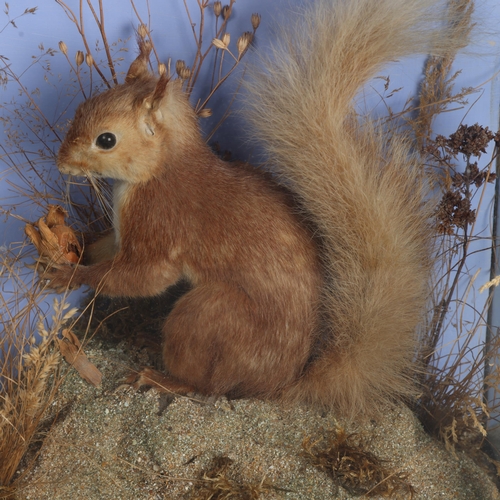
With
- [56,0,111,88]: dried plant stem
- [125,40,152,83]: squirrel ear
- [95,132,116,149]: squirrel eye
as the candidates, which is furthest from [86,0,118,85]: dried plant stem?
[95,132,116,149]: squirrel eye

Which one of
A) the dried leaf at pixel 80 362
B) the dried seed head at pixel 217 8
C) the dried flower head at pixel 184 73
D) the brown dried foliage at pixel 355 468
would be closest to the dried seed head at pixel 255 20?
the dried seed head at pixel 217 8

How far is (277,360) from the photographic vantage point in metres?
1.63

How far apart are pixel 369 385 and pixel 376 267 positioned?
1.23 feet

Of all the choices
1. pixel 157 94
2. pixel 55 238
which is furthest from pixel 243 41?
pixel 55 238

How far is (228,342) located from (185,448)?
1.08 ft

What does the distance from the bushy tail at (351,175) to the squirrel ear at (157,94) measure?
0.33m

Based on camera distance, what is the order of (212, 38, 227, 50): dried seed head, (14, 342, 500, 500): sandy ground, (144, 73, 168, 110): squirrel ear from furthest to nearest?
1. (212, 38, 227, 50): dried seed head
2. (14, 342, 500, 500): sandy ground
3. (144, 73, 168, 110): squirrel ear

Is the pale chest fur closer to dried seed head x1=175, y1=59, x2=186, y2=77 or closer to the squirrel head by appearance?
the squirrel head

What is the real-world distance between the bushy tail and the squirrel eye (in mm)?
436

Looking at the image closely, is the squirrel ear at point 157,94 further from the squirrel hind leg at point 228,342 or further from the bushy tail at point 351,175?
the squirrel hind leg at point 228,342

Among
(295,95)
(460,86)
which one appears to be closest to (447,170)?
(460,86)

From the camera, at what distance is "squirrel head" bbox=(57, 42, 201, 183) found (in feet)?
4.95

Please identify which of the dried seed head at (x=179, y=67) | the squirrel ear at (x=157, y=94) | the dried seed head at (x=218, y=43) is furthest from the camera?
the dried seed head at (x=179, y=67)

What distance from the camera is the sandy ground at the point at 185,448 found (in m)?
1.56
